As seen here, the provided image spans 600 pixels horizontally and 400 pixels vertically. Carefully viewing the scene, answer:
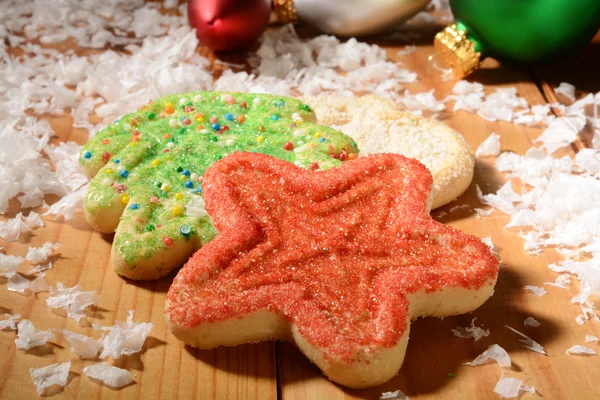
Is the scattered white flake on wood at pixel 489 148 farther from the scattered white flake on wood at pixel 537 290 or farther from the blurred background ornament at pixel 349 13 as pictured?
the blurred background ornament at pixel 349 13

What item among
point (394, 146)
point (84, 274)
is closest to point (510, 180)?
point (394, 146)

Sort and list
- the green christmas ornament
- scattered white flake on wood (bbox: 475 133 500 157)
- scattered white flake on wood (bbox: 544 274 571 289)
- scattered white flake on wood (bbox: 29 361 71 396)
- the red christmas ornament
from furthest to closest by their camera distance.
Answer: the red christmas ornament < the green christmas ornament < scattered white flake on wood (bbox: 475 133 500 157) < scattered white flake on wood (bbox: 544 274 571 289) < scattered white flake on wood (bbox: 29 361 71 396)

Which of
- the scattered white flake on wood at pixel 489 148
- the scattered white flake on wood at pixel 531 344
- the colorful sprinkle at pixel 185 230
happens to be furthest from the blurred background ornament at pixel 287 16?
the scattered white flake on wood at pixel 531 344

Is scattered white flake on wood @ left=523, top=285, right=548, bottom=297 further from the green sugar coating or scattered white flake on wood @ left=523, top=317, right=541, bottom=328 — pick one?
the green sugar coating

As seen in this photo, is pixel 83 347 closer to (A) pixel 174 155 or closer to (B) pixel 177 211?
(B) pixel 177 211

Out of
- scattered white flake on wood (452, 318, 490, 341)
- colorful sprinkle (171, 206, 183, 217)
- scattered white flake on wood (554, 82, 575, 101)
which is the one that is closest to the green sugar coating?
colorful sprinkle (171, 206, 183, 217)

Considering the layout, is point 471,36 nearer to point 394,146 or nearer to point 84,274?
point 394,146

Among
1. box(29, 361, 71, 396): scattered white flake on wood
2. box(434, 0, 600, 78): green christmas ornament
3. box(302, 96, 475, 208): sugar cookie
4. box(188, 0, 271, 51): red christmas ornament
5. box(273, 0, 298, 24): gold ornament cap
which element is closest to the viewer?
box(29, 361, 71, 396): scattered white flake on wood
